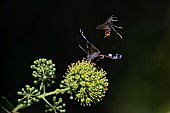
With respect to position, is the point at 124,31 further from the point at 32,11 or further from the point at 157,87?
the point at 32,11

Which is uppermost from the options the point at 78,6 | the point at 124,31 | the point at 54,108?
the point at 78,6

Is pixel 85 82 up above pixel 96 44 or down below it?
below

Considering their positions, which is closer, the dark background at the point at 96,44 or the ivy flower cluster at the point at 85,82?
the ivy flower cluster at the point at 85,82

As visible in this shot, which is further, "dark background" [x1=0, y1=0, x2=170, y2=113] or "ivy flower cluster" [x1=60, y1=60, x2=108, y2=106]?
"dark background" [x1=0, y1=0, x2=170, y2=113]

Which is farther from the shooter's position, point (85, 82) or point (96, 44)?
point (96, 44)

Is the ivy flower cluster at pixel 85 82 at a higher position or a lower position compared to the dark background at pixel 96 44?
lower

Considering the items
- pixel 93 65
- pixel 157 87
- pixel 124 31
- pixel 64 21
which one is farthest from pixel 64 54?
pixel 93 65

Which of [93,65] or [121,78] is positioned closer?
[93,65]

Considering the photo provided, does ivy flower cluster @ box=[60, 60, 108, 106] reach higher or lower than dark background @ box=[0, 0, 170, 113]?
lower
